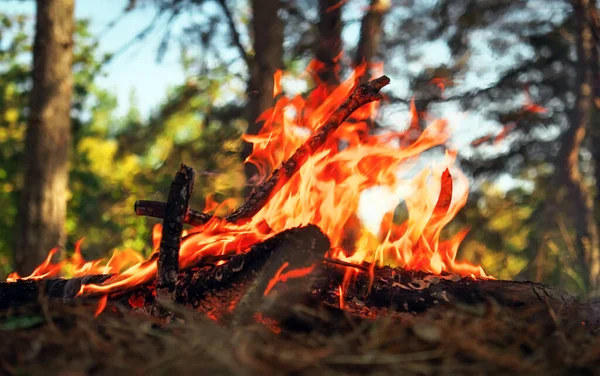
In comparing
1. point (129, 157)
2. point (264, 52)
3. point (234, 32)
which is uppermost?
point (234, 32)

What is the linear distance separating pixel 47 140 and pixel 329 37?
402cm

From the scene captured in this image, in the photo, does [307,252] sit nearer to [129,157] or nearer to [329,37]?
[329,37]

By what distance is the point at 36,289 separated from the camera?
133 inches

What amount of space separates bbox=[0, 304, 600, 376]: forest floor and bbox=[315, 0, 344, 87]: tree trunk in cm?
616

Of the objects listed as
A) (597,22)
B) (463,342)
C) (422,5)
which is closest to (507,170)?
(422,5)

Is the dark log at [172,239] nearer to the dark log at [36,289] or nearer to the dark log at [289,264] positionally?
the dark log at [289,264]

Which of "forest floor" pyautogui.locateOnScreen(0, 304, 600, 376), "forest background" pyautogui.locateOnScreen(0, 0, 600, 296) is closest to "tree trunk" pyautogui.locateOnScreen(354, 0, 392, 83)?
"forest background" pyautogui.locateOnScreen(0, 0, 600, 296)

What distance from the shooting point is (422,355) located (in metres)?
1.72

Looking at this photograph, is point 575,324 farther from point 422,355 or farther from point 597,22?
point 597,22

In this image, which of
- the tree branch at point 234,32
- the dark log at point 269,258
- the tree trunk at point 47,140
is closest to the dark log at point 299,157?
the dark log at point 269,258

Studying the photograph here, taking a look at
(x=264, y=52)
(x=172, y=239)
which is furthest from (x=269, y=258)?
(x=264, y=52)

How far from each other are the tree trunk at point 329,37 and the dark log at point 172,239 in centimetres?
540

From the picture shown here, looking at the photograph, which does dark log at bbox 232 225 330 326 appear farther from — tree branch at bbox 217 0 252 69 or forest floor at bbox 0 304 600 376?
tree branch at bbox 217 0 252 69

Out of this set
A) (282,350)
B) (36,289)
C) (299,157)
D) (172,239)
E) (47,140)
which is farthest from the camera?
(47,140)
